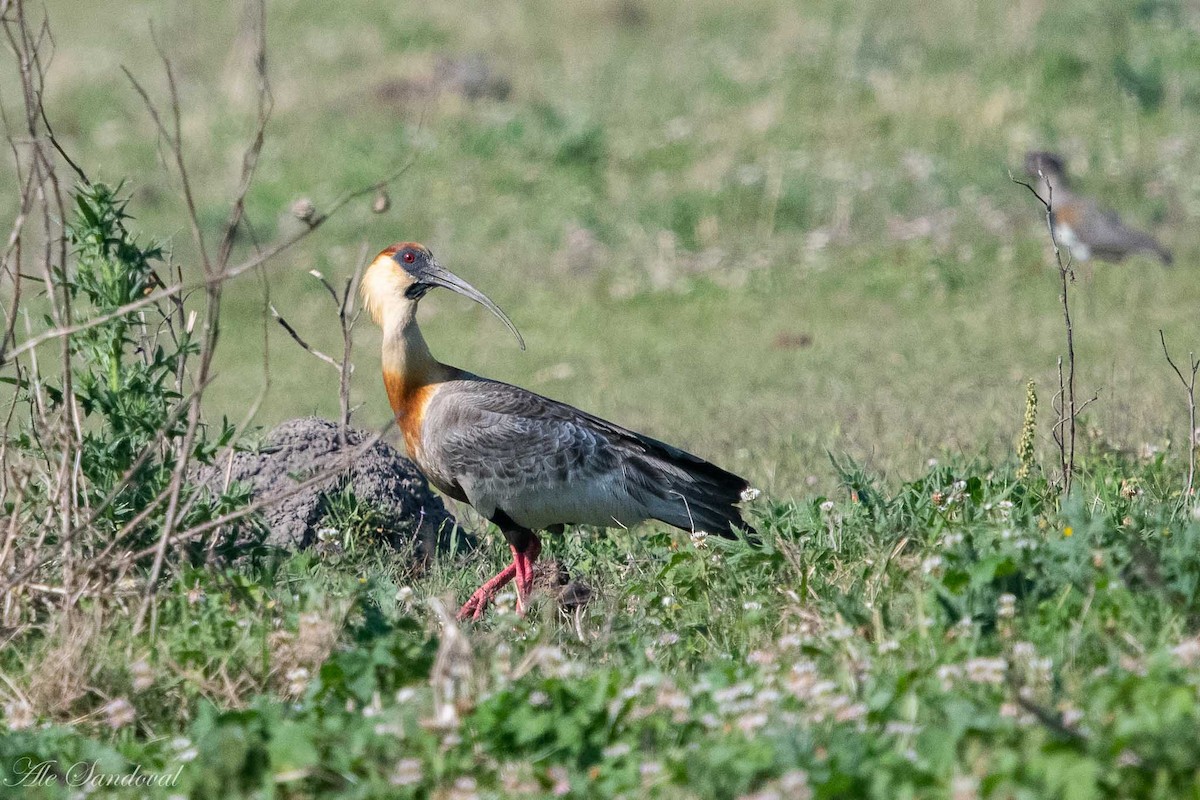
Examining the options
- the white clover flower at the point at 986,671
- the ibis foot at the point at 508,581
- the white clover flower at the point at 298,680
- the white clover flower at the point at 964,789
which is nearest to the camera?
the white clover flower at the point at 964,789

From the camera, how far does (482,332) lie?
1338 centimetres

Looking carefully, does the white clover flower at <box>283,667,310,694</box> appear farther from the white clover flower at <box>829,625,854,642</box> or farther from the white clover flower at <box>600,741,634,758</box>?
the white clover flower at <box>829,625,854,642</box>

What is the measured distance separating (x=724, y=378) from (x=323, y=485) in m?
5.36

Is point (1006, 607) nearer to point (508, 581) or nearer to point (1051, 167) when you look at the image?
point (508, 581)

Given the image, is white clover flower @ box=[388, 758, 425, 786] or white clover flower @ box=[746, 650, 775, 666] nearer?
white clover flower @ box=[388, 758, 425, 786]

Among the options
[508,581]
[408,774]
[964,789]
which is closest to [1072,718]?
[964,789]

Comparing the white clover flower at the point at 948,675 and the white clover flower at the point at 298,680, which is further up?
the white clover flower at the point at 298,680

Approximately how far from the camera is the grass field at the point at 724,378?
3801 mm

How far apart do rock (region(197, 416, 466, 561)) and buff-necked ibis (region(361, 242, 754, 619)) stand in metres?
0.17

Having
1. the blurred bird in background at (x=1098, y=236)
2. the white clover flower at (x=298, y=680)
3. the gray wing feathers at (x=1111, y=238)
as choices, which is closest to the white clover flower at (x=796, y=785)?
the white clover flower at (x=298, y=680)

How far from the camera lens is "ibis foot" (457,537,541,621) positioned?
6.10m

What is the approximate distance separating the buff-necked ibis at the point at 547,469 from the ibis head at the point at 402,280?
494 millimetres

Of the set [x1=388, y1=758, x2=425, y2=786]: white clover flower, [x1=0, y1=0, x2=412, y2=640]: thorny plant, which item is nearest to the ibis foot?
[x1=0, y1=0, x2=412, y2=640]: thorny plant
